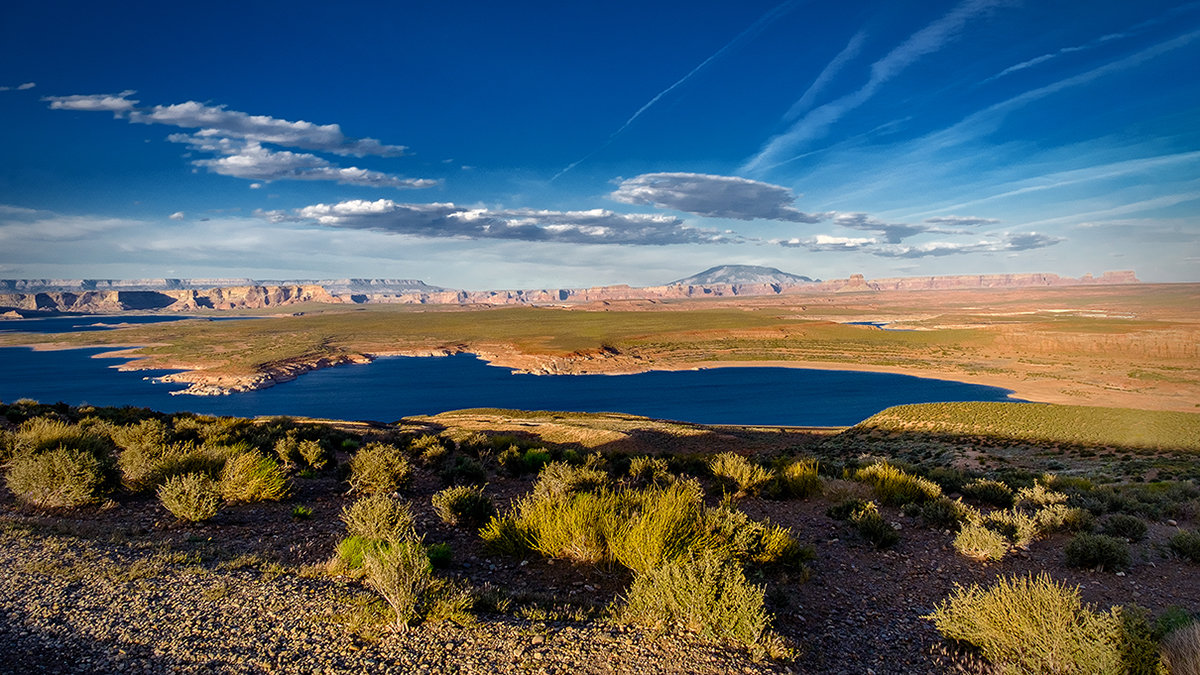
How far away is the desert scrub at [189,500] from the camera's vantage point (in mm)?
7352

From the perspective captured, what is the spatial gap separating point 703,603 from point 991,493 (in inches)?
360

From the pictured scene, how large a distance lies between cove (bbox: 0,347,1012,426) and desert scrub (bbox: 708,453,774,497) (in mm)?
50260

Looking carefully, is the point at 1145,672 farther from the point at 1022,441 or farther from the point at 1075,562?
the point at 1022,441

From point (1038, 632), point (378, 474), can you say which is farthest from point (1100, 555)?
point (378, 474)

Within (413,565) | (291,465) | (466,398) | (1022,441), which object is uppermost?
(413,565)

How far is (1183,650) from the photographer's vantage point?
13.1 feet

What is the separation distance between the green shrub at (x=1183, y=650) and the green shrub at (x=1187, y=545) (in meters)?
4.62

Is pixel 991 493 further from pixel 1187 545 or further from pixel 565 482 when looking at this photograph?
pixel 565 482

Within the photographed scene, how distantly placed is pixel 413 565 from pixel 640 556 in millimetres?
2270

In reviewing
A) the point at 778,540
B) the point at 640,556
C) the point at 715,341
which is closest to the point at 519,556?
the point at 640,556

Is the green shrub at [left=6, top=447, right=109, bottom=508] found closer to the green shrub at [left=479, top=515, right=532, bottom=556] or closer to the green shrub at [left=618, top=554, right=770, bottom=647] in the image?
the green shrub at [left=479, top=515, right=532, bottom=556]

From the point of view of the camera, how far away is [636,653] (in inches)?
169

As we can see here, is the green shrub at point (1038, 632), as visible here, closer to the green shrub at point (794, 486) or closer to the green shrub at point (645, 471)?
the green shrub at point (794, 486)

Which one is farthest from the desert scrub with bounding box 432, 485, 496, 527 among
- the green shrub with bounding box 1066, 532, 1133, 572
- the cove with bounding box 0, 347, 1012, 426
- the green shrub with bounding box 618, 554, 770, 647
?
the cove with bounding box 0, 347, 1012, 426
